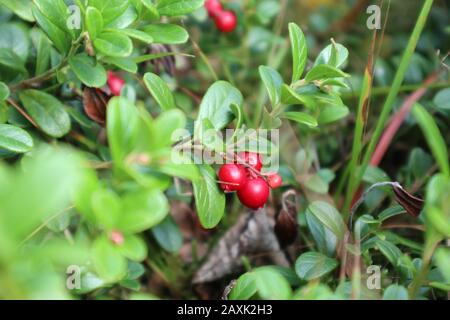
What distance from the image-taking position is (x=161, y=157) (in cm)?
105

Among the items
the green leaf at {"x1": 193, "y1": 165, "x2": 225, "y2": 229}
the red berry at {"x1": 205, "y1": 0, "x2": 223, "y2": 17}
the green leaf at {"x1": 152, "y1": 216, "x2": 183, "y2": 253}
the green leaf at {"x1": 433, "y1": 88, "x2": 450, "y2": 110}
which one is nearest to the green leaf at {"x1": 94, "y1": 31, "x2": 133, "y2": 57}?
the green leaf at {"x1": 193, "y1": 165, "x2": 225, "y2": 229}

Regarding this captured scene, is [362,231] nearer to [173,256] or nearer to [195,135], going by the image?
[195,135]

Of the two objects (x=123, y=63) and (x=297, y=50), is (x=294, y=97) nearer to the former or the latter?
(x=297, y=50)

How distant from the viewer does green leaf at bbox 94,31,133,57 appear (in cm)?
134

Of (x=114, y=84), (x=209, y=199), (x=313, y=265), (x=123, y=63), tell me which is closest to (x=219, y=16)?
(x=114, y=84)

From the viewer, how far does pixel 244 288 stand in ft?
4.27

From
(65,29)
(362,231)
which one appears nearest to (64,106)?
(65,29)

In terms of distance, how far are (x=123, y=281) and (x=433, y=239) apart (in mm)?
824

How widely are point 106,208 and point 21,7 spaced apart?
91cm

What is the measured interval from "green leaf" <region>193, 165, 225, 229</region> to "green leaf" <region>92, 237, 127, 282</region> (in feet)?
1.42

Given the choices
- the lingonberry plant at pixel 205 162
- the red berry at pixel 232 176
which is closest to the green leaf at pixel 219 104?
the lingonberry plant at pixel 205 162

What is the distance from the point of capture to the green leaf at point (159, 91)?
56.1 inches

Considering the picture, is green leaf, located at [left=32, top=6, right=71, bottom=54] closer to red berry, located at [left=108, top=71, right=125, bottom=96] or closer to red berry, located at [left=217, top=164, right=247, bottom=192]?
red berry, located at [left=108, top=71, right=125, bottom=96]

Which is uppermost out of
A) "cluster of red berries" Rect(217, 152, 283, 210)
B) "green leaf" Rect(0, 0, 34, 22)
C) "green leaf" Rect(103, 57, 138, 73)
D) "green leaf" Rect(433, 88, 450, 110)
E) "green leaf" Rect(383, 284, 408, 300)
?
"green leaf" Rect(0, 0, 34, 22)
